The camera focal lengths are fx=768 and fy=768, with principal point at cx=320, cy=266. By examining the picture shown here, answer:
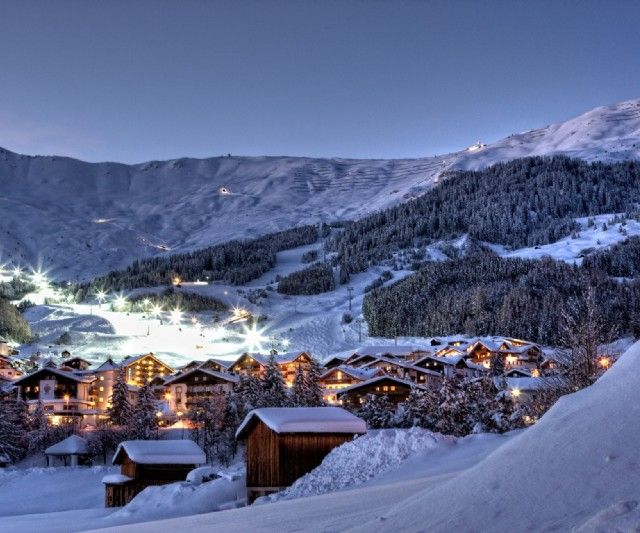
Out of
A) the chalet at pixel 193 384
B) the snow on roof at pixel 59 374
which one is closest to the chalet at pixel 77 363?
the snow on roof at pixel 59 374

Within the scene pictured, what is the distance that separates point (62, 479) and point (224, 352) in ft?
213

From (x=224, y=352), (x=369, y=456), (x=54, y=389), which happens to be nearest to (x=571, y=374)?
(x=369, y=456)

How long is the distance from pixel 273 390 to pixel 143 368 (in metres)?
40.4

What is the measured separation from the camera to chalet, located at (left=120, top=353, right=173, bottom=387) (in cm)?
9131

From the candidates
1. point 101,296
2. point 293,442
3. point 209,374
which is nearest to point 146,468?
point 293,442

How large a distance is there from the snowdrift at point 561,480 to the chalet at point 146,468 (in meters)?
28.4

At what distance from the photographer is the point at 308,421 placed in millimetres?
26266

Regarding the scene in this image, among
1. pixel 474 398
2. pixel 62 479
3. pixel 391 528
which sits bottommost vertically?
pixel 62 479

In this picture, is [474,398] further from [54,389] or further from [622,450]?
[54,389]

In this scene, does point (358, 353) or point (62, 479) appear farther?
point (358, 353)

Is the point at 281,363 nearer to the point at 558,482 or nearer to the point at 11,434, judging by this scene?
the point at 11,434

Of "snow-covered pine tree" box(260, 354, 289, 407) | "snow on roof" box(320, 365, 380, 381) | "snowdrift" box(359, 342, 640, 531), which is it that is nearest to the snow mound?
"snowdrift" box(359, 342, 640, 531)

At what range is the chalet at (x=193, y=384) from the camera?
7994cm

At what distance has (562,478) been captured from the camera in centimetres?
793
